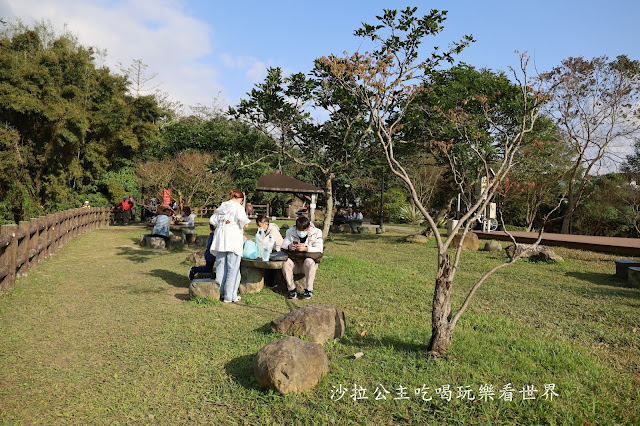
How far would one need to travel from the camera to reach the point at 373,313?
5.57 metres

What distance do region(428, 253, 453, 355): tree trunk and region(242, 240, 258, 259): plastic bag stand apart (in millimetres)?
3359

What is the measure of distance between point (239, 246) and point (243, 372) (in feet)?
8.41

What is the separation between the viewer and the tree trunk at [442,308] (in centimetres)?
358

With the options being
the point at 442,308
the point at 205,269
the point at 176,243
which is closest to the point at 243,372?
the point at 442,308

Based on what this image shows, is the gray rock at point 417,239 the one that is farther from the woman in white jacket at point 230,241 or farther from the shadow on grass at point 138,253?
the woman in white jacket at point 230,241

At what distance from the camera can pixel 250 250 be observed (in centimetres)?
647

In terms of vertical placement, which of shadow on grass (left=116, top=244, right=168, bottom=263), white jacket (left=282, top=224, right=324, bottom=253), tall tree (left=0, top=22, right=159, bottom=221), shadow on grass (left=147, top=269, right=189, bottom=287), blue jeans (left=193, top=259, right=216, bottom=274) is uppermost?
tall tree (left=0, top=22, right=159, bottom=221)

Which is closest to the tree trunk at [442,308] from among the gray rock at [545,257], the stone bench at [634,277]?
Answer: the stone bench at [634,277]

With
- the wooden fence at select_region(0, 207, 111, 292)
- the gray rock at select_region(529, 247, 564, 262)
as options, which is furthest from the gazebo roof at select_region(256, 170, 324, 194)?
the gray rock at select_region(529, 247, 564, 262)

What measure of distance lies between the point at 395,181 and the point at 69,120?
1946cm

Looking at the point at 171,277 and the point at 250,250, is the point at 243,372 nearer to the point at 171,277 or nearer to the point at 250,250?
the point at 250,250

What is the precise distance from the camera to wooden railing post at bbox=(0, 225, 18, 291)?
6.16 m

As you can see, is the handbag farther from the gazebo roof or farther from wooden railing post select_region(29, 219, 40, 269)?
the gazebo roof

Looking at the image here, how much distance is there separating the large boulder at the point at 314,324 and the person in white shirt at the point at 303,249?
1.78 meters
